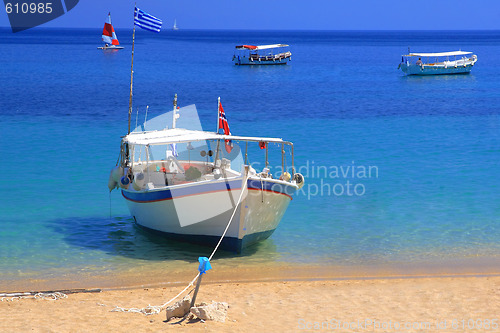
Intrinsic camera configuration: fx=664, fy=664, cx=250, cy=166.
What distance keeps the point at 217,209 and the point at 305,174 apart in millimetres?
10457

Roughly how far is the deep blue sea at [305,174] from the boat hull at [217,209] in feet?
1.58

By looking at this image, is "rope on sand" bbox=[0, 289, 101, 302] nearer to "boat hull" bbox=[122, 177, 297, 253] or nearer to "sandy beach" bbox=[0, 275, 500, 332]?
"sandy beach" bbox=[0, 275, 500, 332]

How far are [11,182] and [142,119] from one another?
641 inches

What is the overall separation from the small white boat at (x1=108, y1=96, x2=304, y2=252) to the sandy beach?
1.88m

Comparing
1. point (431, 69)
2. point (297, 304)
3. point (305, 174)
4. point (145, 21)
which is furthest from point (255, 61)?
point (297, 304)

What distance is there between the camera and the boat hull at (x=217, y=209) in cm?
1512

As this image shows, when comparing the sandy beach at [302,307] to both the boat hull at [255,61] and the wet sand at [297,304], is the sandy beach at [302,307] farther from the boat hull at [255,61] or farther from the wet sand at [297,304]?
the boat hull at [255,61]

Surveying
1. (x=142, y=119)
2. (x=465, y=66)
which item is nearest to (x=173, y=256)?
(x=142, y=119)

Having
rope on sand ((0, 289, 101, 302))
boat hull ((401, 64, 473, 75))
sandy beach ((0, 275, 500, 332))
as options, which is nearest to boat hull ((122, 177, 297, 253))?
sandy beach ((0, 275, 500, 332))

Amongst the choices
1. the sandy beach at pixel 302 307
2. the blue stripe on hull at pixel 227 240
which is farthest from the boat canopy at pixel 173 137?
the sandy beach at pixel 302 307

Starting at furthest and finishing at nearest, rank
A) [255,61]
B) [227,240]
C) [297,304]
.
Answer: [255,61]
[227,240]
[297,304]

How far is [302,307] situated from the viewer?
12.4m

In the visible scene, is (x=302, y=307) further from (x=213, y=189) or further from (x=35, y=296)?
(x=35, y=296)

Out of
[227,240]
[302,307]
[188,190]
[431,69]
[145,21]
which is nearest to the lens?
[302,307]
